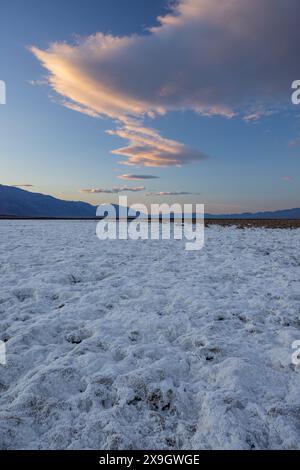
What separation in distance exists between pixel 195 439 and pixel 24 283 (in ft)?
26.0

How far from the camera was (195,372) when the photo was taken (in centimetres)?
566

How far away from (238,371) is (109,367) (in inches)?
92.5

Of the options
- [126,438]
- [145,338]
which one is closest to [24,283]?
[145,338]

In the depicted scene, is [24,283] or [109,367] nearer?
[109,367]

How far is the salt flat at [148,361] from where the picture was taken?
4.31 meters

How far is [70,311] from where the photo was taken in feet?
26.8

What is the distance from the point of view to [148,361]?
5906 mm

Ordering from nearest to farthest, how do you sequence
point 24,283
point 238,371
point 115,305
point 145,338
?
1. point 238,371
2. point 145,338
3. point 115,305
4. point 24,283

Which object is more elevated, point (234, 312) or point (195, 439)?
point (234, 312)

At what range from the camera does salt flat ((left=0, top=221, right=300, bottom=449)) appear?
14.1 ft
